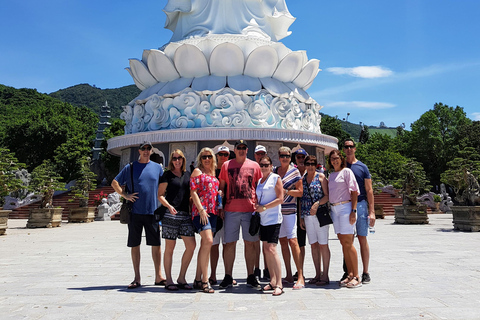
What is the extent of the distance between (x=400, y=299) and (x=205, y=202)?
2.27 m

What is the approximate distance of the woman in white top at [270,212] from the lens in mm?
4758

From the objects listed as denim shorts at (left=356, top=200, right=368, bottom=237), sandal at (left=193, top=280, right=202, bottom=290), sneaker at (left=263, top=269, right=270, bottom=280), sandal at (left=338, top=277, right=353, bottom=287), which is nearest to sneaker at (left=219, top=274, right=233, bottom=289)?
sandal at (left=193, top=280, right=202, bottom=290)

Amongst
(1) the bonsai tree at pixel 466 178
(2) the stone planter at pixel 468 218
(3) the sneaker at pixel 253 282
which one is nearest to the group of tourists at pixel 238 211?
(3) the sneaker at pixel 253 282

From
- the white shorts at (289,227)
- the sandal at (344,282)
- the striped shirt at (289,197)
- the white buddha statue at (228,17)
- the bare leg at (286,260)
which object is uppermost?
the white buddha statue at (228,17)

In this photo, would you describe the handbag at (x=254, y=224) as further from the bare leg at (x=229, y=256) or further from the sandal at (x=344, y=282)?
the sandal at (x=344, y=282)

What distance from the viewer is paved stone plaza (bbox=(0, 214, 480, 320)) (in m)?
3.62

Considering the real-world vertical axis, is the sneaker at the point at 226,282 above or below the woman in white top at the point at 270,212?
below

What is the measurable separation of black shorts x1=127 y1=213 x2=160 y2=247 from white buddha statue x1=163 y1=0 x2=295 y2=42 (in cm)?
1583

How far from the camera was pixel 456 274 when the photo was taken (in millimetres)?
5309

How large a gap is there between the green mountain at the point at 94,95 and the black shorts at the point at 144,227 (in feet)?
251

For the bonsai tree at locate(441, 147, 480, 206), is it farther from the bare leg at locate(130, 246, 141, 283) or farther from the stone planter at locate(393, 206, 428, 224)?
the bare leg at locate(130, 246, 141, 283)

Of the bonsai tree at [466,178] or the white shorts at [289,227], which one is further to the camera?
the bonsai tree at [466,178]

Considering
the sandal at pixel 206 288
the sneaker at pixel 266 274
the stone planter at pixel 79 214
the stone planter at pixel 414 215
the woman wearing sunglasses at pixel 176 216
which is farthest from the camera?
the stone planter at pixel 79 214

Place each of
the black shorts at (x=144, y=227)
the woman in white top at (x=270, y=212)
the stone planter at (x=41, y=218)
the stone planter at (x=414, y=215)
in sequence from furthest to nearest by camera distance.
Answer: the stone planter at (x=414, y=215)
the stone planter at (x=41, y=218)
the black shorts at (x=144, y=227)
the woman in white top at (x=270, y=212)
